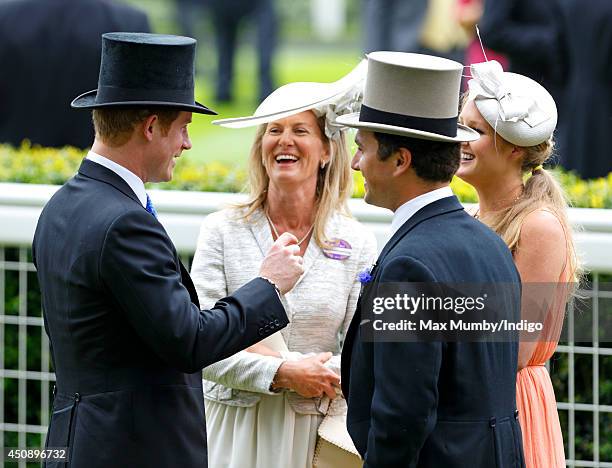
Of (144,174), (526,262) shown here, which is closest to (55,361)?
(144,174)

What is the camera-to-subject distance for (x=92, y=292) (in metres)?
3.55

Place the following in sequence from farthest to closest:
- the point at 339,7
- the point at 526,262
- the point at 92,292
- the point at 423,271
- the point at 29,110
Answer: the point at 339,7, the point at 29,110, the point at 526,262, the point at 92,292, the point at 423,271

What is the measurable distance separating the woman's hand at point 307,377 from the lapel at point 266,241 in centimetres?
35

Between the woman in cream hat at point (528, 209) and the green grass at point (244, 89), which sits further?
the green grass at point (244, 89)

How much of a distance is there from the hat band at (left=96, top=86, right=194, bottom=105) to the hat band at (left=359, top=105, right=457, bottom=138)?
60 cm

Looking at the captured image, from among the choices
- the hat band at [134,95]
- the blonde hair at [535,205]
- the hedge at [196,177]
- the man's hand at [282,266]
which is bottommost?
the hedge at [196,177]

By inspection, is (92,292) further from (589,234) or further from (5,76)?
(5,76)

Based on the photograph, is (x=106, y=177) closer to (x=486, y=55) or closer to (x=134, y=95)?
(x=134, y=95)

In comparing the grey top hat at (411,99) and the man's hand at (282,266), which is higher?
the grey top hat at (411,99)

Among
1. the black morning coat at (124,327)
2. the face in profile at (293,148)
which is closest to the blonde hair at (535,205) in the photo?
the face in profile at (293,148)

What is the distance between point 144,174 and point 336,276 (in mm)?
969

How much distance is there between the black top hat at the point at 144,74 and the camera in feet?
12.1

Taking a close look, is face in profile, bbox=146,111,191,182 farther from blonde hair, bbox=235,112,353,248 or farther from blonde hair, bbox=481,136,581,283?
blonde hair, bbox=481,136,581,283

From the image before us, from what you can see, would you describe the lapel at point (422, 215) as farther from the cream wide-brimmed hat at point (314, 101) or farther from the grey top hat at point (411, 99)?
the cream wide-brimmed hat at point (314, 101)
